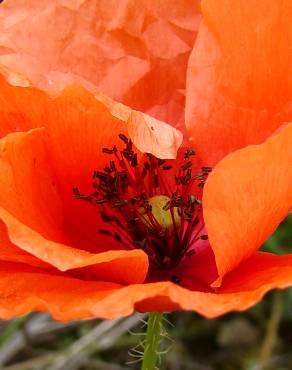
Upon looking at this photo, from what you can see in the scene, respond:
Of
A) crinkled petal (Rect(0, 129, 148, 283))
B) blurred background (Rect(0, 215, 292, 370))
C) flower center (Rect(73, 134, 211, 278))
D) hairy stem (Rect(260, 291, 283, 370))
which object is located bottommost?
blurred background (Rect(0, 215, 292, 370))

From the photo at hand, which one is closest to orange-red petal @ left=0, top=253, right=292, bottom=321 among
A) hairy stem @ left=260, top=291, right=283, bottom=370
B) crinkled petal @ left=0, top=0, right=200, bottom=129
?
crinkled petal @ left=0, top=0, right=200, bottom=129

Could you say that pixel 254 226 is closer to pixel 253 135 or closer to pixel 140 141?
pixel 140 141

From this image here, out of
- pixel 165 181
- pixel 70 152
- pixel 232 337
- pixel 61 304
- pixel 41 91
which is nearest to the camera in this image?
pixel 61 304

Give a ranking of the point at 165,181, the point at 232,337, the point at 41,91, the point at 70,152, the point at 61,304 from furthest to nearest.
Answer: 1. the point at 232,337
2. the point at 165,181
3. the point at 70,152
4. the point at 41,91
5. the point at 61,304

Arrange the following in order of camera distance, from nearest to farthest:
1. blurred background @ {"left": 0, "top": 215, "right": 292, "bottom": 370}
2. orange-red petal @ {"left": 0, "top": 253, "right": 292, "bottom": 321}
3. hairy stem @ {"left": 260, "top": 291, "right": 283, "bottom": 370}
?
orange-red petal @ {"left": 0, "top": 253, "right": 292, "bottom": 321} → hairy stem @ {"left": 260, "top": 291, "right": 283, "bottom": 370} → blurred background @ {"left": 0, "top": 215, "right": 292, "bottom": 370}

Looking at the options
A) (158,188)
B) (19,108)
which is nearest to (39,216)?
(19,108)

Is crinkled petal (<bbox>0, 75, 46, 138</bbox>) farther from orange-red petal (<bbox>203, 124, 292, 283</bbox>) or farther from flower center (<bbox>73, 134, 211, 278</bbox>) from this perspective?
orange-red petal (<bbox>203, 124, 292, 283</bbox>)

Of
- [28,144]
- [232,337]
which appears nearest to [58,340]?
[232,337]
